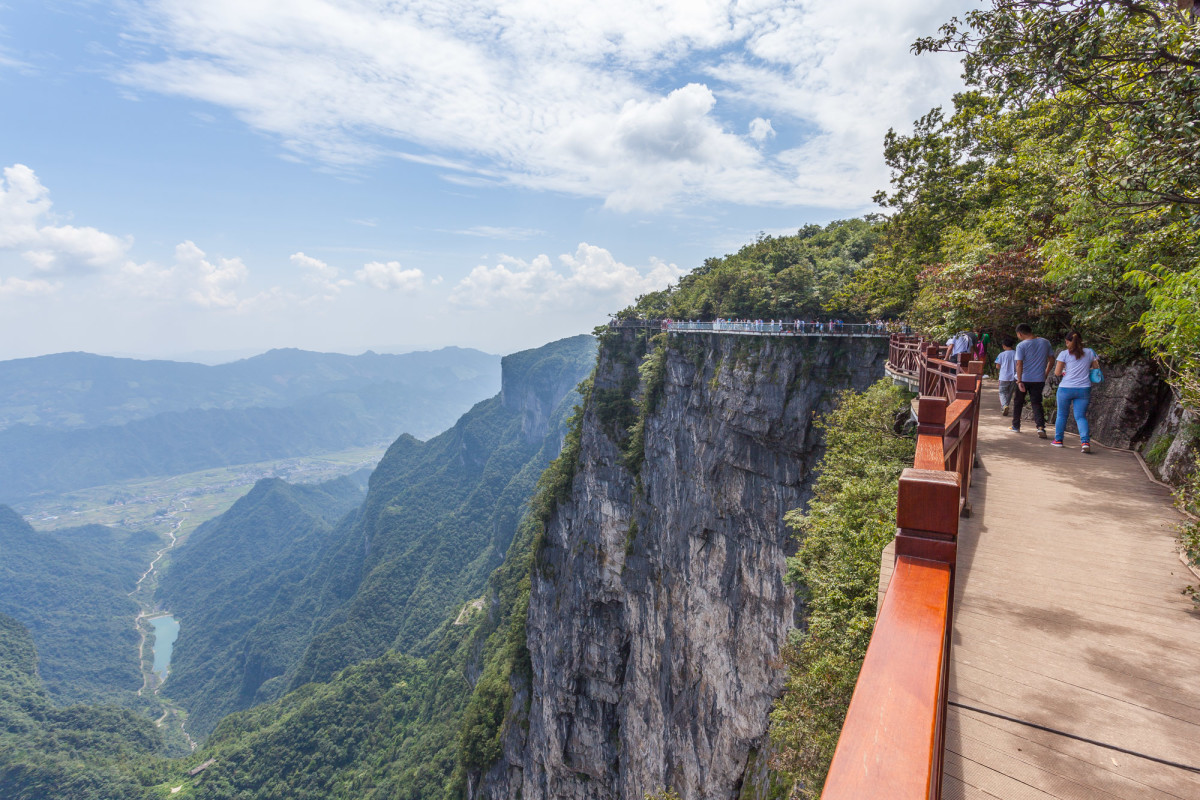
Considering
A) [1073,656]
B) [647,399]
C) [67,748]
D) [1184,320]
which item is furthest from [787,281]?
[67,748]

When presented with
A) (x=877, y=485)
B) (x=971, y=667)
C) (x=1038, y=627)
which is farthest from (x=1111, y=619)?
(x=877, y=485)

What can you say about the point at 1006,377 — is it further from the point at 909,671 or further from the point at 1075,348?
the point at 909,671

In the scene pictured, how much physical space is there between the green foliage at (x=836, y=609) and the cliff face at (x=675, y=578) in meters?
3.99

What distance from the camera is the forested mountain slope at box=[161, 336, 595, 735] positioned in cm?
10206

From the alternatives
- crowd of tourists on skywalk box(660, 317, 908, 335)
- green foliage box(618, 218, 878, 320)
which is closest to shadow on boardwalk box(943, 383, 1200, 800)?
crowd of tourists on skywalk box(660, 317, 908, 335)

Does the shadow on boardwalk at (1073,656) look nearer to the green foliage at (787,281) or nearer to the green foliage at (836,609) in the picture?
the green foliage at (836,609)

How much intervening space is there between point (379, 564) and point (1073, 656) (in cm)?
12872

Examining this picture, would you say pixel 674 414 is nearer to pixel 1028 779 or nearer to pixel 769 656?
pixel 769 656

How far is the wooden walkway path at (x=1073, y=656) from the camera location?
2531mm

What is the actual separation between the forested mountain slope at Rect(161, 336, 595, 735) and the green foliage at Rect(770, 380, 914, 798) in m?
80.9

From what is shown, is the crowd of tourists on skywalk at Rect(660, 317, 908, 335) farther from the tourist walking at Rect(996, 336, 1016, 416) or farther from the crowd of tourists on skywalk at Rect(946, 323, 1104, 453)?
the crowd of tourists on skywalk at Rect(946, 323, 1104, 453)

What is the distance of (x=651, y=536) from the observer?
31.2m

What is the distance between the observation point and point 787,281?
32812 mm

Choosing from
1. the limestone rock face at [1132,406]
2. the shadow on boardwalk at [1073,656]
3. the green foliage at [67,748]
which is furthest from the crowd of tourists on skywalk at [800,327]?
the green foliage at [67,748]
